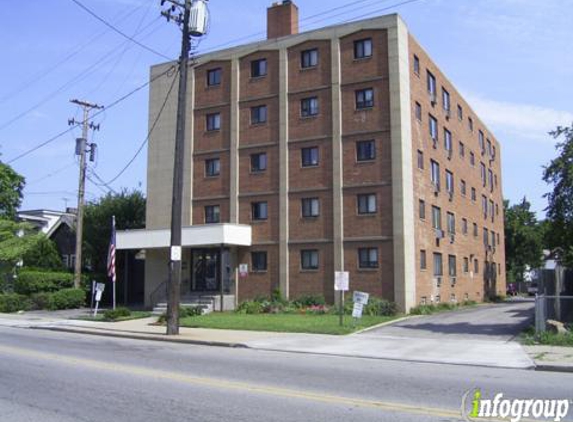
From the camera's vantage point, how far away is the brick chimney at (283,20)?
3719 centimetres

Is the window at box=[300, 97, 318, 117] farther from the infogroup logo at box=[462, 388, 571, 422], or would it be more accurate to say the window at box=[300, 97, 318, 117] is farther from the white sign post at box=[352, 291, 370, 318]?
the infogroup logo at box=[462, 388, 571, 422]

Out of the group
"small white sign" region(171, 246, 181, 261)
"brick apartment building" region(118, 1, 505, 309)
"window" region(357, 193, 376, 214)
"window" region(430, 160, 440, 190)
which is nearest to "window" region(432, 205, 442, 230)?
"brick apartment building" region(118, 1, 505, 309)

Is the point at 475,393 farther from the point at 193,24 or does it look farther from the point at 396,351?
the point at 193,24

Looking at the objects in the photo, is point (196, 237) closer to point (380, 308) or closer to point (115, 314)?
point (115, 314)

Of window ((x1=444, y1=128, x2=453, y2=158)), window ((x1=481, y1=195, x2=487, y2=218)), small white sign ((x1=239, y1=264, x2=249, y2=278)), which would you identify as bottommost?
small white sign ((x1=239, y1=264, x2=249, y2=278))

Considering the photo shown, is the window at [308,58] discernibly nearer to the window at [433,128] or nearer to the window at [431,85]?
the window at [431,85]

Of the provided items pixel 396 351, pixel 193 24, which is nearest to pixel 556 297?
pixel 396 351

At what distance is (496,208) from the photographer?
59.5 m

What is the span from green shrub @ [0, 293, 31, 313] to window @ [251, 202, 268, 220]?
14.3 meters

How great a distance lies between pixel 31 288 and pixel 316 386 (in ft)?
105

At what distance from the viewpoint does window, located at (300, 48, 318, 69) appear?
35.0m

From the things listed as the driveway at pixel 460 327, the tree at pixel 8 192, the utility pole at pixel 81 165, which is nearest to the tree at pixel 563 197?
the driveway at pixel 460 327

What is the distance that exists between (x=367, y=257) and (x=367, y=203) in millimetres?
2731

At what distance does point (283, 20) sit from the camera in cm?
3728
